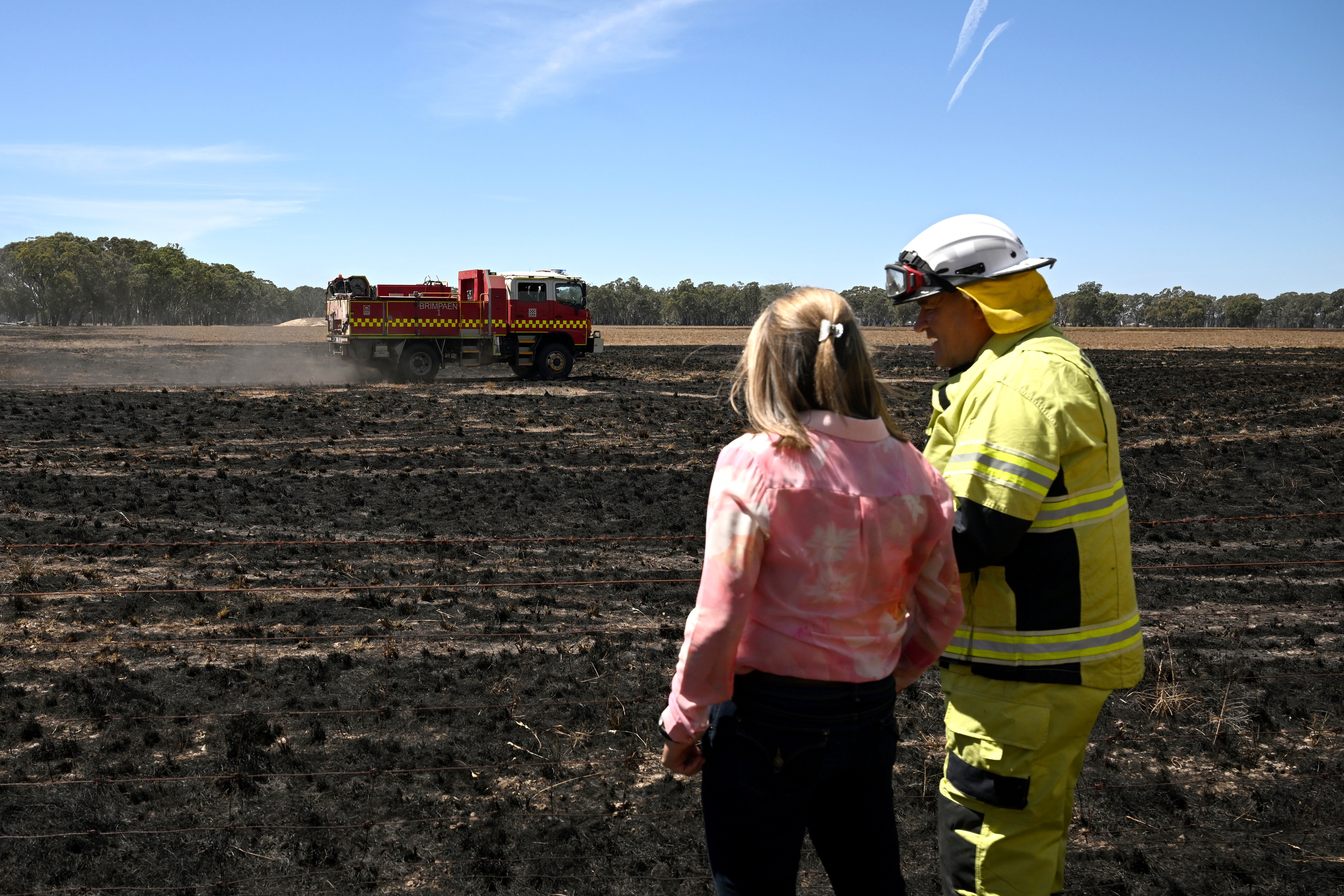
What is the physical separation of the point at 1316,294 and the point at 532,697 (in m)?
224

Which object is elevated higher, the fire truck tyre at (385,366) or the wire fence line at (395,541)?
the fire truck tyre at (385,366)

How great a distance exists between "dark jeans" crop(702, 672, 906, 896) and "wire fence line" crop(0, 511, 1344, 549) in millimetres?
4475

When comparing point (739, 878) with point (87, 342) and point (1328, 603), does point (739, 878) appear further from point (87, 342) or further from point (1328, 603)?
point (87, 342)

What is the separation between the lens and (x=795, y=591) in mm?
1801

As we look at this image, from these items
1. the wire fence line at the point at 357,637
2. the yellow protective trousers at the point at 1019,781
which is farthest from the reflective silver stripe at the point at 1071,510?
the wire fence line at the point at 357,637

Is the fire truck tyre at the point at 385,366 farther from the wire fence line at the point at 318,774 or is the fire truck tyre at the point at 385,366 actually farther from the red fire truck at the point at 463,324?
the wire fence line at the point at 318,774


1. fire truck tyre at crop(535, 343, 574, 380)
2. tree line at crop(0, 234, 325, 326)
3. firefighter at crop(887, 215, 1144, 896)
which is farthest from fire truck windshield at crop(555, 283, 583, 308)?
tree line at crop(0, 234, 325, 326)

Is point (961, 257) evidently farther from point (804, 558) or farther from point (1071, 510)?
point (804, 558)

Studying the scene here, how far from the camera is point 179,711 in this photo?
15.8 ft

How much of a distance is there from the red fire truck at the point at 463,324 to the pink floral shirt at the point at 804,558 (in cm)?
2218

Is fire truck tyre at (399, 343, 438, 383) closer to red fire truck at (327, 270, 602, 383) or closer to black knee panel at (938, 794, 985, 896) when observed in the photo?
red fire truck at (327, 270, 602, 383)

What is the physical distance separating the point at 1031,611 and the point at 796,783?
2.18 feet

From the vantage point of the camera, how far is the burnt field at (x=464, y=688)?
3535 millimetres

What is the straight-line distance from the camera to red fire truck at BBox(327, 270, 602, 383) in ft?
78.0
